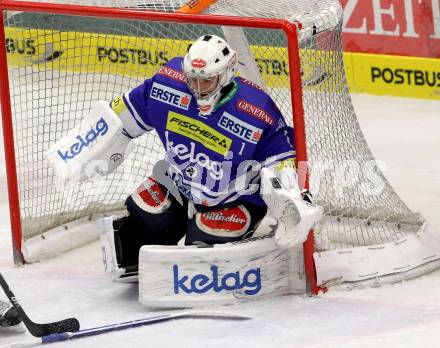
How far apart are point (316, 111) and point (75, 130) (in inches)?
37.0

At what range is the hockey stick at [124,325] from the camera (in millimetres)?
4410

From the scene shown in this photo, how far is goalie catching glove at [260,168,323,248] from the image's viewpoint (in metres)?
4.41

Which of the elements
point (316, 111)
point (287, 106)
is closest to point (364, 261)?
point (316, 111)

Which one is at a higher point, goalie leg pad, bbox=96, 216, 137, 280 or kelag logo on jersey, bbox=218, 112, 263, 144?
kelag logo on jersey, bbox=218, 112, 263, 144

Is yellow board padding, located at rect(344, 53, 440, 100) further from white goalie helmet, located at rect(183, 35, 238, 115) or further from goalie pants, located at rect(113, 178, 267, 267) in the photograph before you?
white goalie helmet, located at rect(183, 35, 238, 115)

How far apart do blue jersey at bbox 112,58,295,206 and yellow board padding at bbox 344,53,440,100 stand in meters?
2.78

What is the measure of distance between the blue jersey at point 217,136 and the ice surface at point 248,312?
0.46 meters

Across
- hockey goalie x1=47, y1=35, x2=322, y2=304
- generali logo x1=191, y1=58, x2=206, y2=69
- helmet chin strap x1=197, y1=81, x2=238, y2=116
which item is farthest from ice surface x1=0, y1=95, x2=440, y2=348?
generali logo x1=191, y1=58, x2=206, y2=69

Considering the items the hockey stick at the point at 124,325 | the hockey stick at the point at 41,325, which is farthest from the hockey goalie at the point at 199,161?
the hockey stick at the point at 41,325

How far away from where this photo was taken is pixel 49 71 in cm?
661

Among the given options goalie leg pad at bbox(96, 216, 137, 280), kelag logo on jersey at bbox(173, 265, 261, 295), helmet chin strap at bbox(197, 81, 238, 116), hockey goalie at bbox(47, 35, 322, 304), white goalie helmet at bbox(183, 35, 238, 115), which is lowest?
kelag logo on jersey at bbox(173, 265, 261, 295)

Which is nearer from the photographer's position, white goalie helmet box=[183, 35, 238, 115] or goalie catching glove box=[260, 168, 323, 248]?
goalie catching glove box=[260, 168, 323, 248]

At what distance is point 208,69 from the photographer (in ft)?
14.9

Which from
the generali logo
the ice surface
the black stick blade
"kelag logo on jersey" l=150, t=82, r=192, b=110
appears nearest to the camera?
the ice surface
